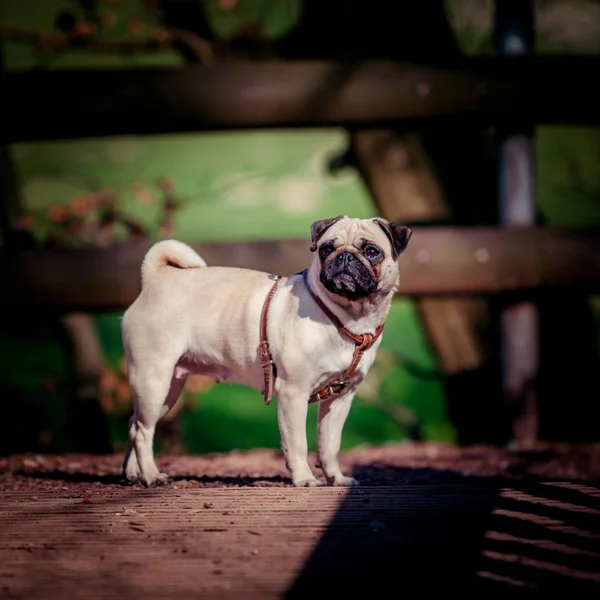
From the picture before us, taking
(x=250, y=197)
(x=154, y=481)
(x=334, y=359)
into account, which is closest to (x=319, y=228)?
(x=334, y=359)

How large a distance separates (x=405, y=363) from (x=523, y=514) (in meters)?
6.72

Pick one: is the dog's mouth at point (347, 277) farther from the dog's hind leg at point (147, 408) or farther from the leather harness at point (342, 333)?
the dog's hind leg at point (147, 408)

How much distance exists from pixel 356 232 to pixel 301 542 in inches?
63.5

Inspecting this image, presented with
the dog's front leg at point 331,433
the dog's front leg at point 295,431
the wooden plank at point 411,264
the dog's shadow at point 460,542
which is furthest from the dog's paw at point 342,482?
the wooden plank at point 411,264

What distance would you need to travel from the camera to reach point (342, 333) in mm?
4066

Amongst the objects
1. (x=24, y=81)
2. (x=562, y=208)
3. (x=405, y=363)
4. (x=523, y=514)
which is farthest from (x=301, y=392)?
(x=562, y=208)

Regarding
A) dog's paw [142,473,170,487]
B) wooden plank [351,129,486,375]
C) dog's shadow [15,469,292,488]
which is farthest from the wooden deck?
wooden plank [351,129,486,375]

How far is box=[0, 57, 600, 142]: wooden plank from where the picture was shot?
262 inches

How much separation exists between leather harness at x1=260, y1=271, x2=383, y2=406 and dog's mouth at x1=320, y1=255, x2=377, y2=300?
8.3 inches

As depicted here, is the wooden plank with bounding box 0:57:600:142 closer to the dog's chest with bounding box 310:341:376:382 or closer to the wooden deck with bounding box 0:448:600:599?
the dog's chest with bounding box 310:341:376:382

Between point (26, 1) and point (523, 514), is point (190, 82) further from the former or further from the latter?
point (26, 1)

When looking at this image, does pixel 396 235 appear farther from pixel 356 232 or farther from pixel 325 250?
pixel 325 250

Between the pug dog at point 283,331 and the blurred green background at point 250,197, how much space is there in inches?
220

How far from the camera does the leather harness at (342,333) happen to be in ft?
13.4
